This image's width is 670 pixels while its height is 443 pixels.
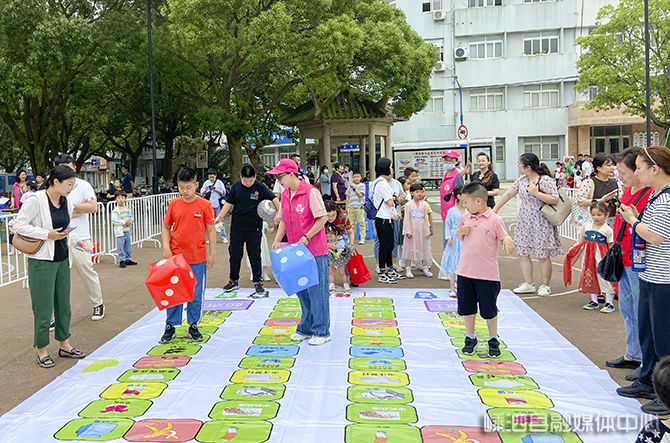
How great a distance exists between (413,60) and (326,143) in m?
5.26

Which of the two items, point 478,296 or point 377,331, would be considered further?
point 377,331

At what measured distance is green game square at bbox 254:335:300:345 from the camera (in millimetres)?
6023

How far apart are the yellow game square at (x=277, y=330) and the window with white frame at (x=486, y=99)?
122 feet

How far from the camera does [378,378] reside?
4.95m

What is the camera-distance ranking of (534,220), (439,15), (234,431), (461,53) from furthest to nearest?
(439,15)
(461,53)
(534,220)
(234,431)

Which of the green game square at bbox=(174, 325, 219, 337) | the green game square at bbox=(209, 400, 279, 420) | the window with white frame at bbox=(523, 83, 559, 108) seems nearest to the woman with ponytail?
the green game square at bbox=(174, 325, 219, 337)

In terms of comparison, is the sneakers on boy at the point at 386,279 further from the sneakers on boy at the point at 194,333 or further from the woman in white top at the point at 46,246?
the woman in white top at the point at 46,246

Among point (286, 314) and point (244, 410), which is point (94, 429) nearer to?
point (244, 410)

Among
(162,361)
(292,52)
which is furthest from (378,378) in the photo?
(292,52)

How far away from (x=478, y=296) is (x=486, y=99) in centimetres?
3825

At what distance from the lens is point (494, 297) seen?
5.38 meters

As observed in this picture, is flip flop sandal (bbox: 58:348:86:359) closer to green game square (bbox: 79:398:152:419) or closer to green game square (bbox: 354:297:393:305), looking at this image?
green game square (bbox: 79:398:152:419)

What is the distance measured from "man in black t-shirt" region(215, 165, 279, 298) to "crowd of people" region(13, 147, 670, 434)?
15 mm

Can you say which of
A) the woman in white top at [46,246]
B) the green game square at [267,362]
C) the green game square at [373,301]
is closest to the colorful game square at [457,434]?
the green game square at [267,362]
